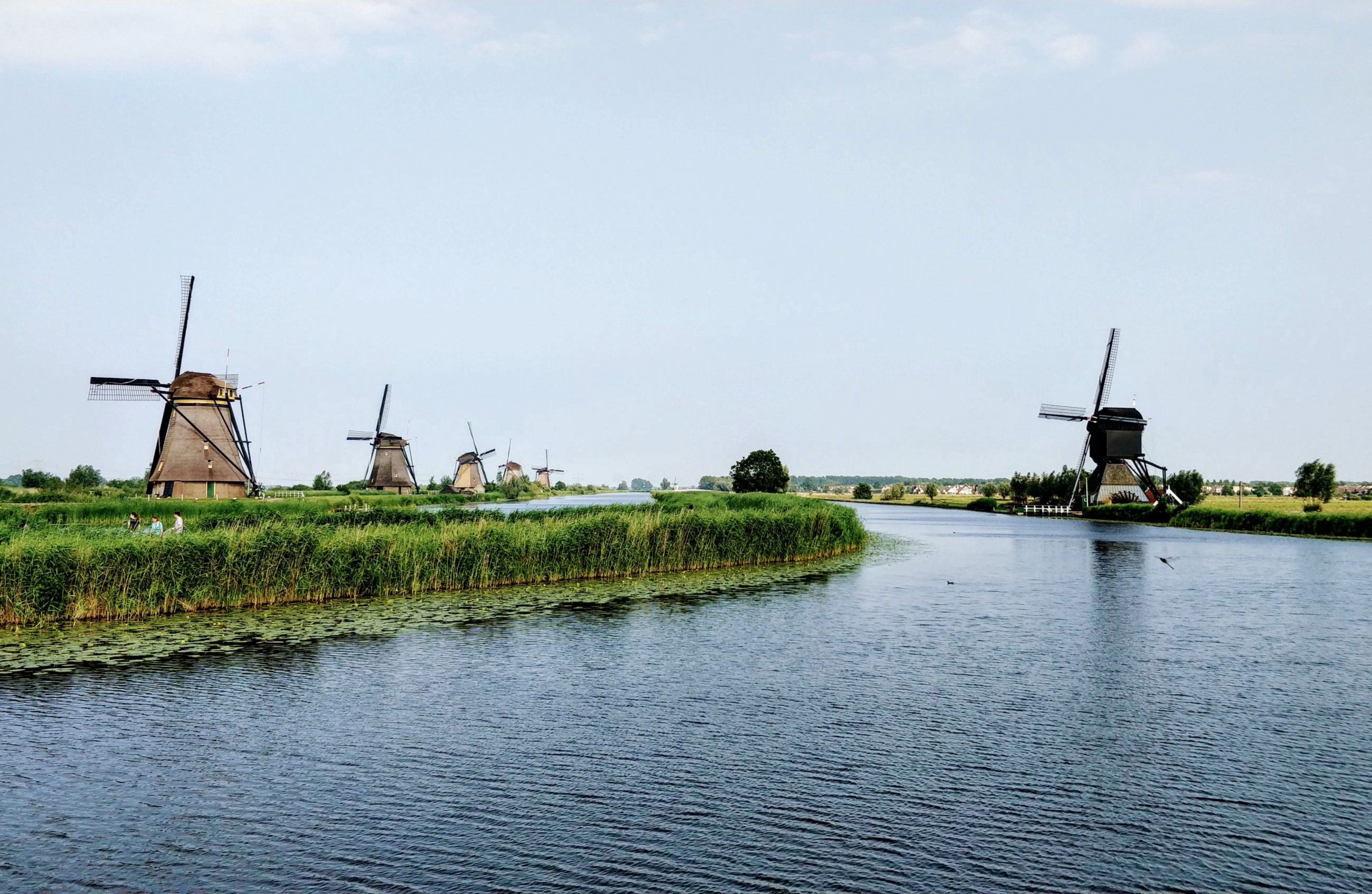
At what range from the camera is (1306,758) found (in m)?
10.5

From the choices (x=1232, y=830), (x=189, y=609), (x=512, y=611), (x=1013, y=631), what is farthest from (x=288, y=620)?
(x=1232, y=830)

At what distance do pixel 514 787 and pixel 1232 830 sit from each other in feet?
22.0

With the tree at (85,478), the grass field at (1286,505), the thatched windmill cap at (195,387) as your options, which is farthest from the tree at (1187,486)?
the tree at (85,478)

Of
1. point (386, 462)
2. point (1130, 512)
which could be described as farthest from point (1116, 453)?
point (386, 462)

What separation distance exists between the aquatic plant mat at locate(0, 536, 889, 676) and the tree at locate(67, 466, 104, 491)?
191 ft

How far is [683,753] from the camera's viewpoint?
34.9 feet

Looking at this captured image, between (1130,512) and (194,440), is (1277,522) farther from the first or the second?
(194,440)

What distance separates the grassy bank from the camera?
1866 centimetres

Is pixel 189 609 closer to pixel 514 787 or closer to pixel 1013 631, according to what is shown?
pixel 514 787

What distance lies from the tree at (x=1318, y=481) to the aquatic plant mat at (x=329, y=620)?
289 ft

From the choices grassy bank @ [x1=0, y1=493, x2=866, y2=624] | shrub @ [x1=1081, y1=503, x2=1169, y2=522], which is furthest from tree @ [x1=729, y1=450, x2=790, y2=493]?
grassy bank @ [x1=0, y1=493, x2=866, y2=624]

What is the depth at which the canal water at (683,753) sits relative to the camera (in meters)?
7.71

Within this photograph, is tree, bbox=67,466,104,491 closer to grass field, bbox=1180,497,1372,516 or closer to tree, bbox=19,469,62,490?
tree, bbox=19,469,62,490

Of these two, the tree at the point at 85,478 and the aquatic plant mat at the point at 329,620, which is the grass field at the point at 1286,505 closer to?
the aquatic plant mat at the point at 329,620
